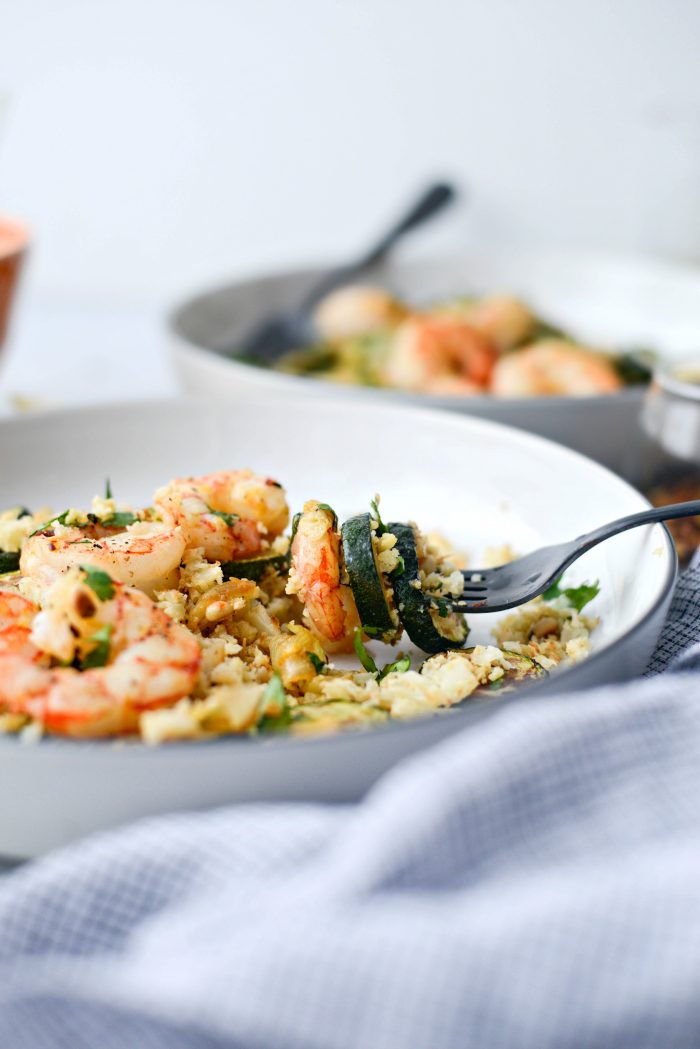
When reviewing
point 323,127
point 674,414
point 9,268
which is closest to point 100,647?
point 674,414

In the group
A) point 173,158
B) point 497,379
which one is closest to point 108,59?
point 173,158

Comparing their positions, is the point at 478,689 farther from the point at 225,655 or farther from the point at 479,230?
the point at 479,230

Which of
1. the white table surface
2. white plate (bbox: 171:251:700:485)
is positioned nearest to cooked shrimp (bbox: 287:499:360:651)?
white plate (bbox: 171:251:700:485)

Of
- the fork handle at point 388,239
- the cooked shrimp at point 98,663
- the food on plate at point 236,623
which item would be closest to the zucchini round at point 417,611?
the food on plate at point 236,623

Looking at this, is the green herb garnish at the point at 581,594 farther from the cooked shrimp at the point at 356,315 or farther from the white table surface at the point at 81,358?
the cooked shrimp at the point at 356,315

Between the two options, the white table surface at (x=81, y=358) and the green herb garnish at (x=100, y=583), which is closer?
the green herb garnish at (x=100, y=583)

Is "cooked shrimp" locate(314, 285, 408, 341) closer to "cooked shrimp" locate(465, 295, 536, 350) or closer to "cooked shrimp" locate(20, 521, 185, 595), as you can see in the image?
"cooked shrimp" locate(465, 295, 536, 350)

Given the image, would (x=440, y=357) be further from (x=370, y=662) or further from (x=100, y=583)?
(x=100, y=583)
